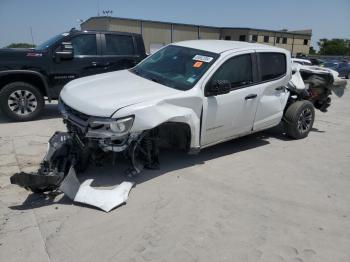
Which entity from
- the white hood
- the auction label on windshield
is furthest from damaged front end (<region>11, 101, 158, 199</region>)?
the auction label on windshield

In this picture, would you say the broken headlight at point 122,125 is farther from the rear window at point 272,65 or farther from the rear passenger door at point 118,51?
the rear passenger door at point 118,51

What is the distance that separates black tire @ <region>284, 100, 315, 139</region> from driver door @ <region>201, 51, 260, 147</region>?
4.40ft

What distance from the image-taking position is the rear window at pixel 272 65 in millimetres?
5805

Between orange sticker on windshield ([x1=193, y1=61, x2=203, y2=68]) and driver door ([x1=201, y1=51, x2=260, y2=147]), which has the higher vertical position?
orange sticker on windshield ([x1=193, y1=61, x2=203, y2=68])

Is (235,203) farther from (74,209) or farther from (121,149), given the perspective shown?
(74,209)

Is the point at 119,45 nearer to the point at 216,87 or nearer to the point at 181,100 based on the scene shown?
the point at 216,87

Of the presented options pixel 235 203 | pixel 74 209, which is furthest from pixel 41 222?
pixel 235 203

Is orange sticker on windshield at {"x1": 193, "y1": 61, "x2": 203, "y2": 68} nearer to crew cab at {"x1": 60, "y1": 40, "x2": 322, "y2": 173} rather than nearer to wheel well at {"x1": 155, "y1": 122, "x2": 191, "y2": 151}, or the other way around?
crew cab at {"x1": 60, "y1": 40, "x2": 322, "y2": 173}

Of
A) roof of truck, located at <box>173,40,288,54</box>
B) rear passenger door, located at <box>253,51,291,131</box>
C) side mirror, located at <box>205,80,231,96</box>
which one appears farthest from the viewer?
rear passenger door, located at <box>253,51,291,131</box>

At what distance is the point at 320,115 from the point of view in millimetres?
9836

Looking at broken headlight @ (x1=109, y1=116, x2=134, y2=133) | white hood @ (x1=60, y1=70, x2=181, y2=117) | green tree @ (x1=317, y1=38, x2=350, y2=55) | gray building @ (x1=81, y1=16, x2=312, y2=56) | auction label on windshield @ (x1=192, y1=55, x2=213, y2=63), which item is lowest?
green tree @ (x1=317, y1=38, x2=350, y2=55)

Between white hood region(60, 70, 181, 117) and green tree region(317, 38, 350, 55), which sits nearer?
white hood region(60, 70, 181, 117)

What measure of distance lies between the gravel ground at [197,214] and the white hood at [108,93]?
38.9 inches

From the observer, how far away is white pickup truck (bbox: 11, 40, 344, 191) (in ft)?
13.3
